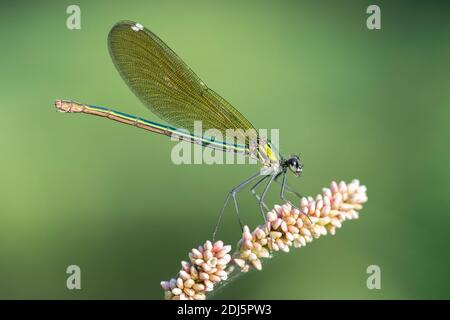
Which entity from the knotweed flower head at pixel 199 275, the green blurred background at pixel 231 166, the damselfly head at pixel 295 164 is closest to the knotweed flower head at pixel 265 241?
the knotweed flower head at pixel 199 275

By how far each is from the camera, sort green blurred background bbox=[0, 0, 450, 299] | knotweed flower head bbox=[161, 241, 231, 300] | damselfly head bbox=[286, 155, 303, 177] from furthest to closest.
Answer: green blurred background bbox=[0, 0, 450, 299]
damselfly head bbox=[286, 155, 303, 177]
knotweed flower head bbox=[161, 241, 231, 300]

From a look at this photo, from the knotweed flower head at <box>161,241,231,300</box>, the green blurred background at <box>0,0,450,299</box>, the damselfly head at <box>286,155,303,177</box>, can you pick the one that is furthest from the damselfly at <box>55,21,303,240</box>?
the knotweed flower head at <box>161,241,231,300</box>

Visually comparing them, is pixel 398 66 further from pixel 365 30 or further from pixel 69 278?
pixel 69 278

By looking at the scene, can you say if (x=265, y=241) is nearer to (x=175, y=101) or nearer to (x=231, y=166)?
(x=175, y=101)

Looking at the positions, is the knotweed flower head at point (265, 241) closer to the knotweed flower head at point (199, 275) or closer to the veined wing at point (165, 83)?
the knotweed flower head at point (199, 275)

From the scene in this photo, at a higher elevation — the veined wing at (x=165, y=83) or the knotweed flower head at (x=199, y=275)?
the veined wing at (x=165, y=83)

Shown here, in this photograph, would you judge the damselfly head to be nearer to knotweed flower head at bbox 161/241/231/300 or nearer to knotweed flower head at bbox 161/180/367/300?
knotweed flower head at bbox 161/180/367/300

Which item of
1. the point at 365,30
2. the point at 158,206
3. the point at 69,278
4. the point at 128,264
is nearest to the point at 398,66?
the point at 365,30
